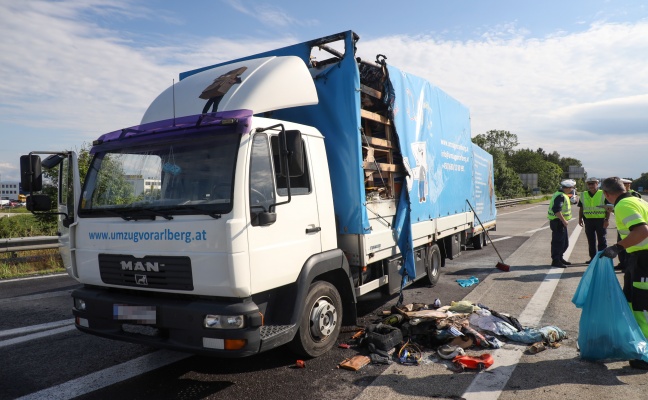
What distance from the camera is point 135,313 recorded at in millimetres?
3566

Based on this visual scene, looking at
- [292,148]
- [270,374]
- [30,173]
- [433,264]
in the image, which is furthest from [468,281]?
[30,173]

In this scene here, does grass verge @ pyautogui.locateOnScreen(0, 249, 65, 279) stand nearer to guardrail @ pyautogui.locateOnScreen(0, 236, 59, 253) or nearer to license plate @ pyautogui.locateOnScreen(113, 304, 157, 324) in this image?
guardrail @ pyautogui.locateOnScreen(0, 236, 59, 253)

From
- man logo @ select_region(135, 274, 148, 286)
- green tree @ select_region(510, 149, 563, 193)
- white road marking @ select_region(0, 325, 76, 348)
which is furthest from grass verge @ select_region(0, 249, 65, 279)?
green tree @ select_region(510, 149, 563, 193)

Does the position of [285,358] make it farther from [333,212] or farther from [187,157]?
[187,157]

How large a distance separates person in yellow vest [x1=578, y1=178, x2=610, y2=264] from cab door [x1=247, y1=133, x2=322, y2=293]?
24.2 ft

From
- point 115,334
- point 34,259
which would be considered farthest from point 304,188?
point 34,259

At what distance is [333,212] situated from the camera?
14.7 feet

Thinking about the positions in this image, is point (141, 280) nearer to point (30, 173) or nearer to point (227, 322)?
point (227, 322)

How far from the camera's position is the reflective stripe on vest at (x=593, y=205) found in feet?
29.3

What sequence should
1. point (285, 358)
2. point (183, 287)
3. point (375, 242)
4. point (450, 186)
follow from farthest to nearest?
point (450, 186)
point (375, 242)
point (285, 358)
point (183, 287)

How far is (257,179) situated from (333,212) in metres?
1.14

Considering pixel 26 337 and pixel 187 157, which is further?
pixel 26 337

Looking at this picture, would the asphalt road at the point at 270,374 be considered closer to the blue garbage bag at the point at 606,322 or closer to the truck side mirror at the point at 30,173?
the blue garbage bag at the point at 606,322

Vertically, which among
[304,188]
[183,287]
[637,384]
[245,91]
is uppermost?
[245,91]
